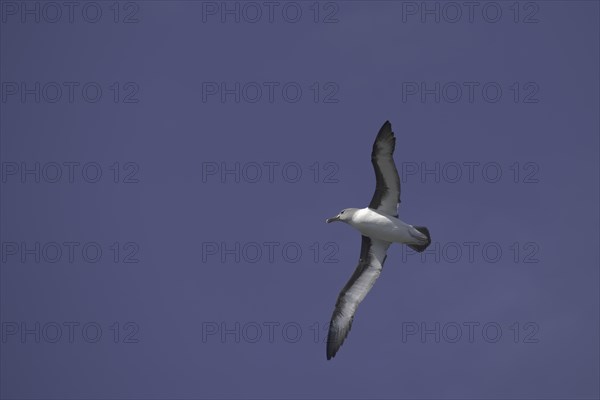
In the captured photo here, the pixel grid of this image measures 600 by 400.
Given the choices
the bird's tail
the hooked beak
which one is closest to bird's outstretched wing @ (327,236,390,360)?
the hooked beak

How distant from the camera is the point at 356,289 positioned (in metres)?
28.8

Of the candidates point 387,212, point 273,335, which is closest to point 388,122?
point 387,212

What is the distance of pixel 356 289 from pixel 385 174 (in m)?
4.32

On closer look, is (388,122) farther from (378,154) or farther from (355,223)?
(355,223)

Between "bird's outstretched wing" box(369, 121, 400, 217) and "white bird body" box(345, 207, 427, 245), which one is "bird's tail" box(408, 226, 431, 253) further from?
"bird's outstretched wing" box(369, 121, 400, 217)

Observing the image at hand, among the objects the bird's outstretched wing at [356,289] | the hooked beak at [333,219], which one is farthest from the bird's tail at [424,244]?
the hooked beak at [333,219]

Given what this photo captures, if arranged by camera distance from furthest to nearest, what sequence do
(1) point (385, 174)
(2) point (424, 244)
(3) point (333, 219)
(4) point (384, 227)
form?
(3) point (333, 219) < (1) point (385, 174) < (4) point (384, 227) < (2) point (424, 244)

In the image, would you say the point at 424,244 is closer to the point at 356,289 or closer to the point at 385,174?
the point at 385,174

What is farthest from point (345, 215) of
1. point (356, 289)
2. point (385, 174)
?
point (356, 289)

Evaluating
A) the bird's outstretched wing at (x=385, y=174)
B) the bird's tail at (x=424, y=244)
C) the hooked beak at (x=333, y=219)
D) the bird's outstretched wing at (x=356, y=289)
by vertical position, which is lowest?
the bird's outstretched wing at (x=356, y=289)

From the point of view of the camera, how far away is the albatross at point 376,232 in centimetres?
2733

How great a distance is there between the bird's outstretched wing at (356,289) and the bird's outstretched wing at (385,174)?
1573 millimetres

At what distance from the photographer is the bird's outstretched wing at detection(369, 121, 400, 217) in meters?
27.3

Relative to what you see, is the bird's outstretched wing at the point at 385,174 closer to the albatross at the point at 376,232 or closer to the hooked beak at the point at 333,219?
the albatross at the point at 376,232
